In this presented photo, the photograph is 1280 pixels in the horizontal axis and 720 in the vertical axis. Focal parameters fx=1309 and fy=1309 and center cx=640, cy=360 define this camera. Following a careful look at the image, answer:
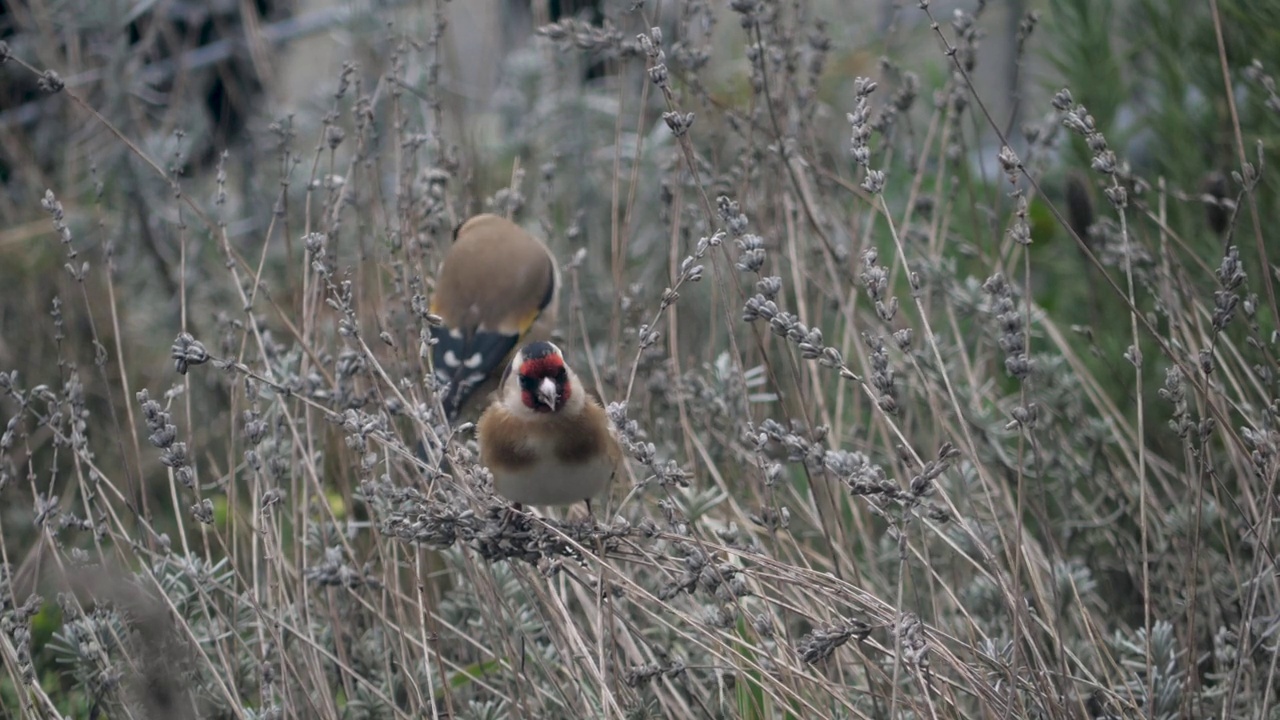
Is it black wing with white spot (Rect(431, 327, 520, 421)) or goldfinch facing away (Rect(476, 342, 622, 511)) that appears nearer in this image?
goldfinch facing away (Rect(476, 342, 622, 511))

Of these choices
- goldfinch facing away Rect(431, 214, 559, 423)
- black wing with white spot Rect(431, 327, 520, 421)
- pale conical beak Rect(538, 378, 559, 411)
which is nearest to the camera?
pale conical beak Rect(538, 378, 559, 411)

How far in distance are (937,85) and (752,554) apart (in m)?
2.61

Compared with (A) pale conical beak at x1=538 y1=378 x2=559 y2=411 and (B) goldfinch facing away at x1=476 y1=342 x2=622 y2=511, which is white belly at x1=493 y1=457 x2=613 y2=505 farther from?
(A) pale conical beak at x1=538 y1=378 x2=559 y2=411

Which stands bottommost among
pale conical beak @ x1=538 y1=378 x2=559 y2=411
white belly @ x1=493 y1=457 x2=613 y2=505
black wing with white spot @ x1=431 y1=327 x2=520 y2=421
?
black wing with white spot @ x1=431 y1=327 x2=520 y2=421

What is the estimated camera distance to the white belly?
2592 millimetres

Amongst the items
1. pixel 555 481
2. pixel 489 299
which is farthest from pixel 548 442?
pixel 489 299

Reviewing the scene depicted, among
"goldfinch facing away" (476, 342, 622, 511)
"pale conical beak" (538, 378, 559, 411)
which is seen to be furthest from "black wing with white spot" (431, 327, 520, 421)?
"pale conical beak" (538, 378, 559, 411)

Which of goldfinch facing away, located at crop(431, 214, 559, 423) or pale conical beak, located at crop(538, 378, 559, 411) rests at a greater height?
pale conical beak, located at crop(538, 378, 559, 411)

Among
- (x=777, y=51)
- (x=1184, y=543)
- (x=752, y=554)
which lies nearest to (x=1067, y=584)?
(x=1184, y=543)

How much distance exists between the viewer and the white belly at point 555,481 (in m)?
2.59

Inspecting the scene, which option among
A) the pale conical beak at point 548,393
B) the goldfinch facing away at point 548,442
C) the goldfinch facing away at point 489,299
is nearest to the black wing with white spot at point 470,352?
the goldfinch facing away at point 489,299

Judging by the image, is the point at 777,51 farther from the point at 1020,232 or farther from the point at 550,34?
the point at 1020,232

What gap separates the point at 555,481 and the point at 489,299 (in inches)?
59.1

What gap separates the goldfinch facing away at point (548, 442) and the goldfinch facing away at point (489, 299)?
3.48ft
